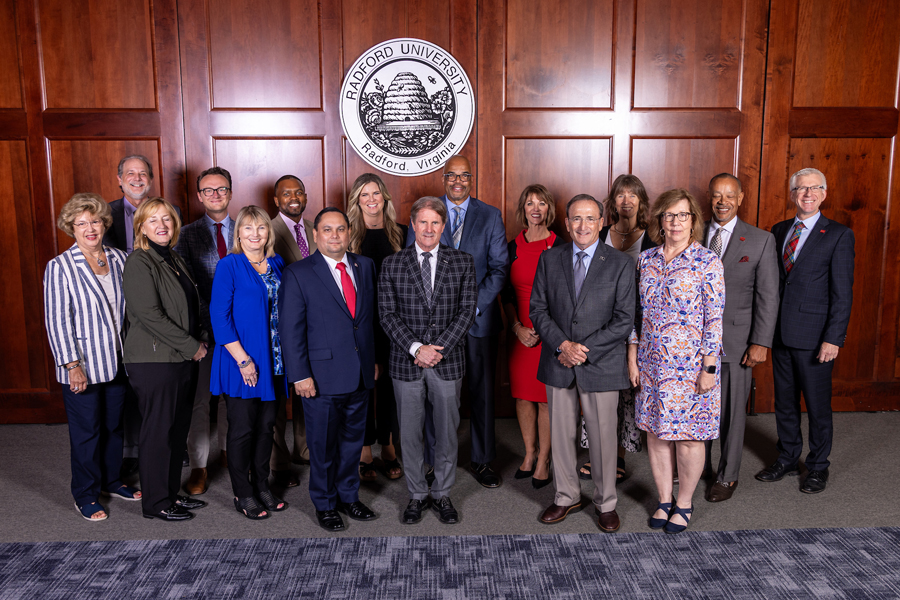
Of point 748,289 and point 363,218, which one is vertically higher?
point 363,218

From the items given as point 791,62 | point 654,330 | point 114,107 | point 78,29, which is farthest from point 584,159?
point 78,29

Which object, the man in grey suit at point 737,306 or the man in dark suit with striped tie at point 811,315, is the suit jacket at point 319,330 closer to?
the man in grey suit at point 737,306

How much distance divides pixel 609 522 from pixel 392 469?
136 cm

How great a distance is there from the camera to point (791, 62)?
4.54 meters

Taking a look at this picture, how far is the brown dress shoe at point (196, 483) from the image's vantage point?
344 centimetres

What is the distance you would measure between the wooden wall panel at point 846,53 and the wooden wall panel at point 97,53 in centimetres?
498

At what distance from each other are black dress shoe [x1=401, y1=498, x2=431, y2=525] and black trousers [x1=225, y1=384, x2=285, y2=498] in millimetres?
802

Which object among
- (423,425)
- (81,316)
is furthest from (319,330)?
(81,316)

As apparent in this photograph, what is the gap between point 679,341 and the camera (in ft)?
9.20

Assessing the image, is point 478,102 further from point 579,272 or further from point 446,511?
point 446,511

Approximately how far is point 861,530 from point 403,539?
229cm

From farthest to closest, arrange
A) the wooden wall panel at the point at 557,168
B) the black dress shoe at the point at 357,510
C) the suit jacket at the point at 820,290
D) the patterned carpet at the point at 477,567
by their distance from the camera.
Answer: the wooden wall panel at the point at 557,168 → the suit jacket at the point at 820,290 → the black dress shoe at the point at 357,510 → the patterned carpet at the point at 477,567

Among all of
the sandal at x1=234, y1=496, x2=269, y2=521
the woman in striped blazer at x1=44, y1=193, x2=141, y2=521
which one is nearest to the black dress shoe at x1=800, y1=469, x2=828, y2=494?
the sandal at x1=234, y1=496, x2=269, y2=521

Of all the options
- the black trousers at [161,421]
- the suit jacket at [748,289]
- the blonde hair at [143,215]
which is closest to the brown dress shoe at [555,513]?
the suit jacket at [748,289]
